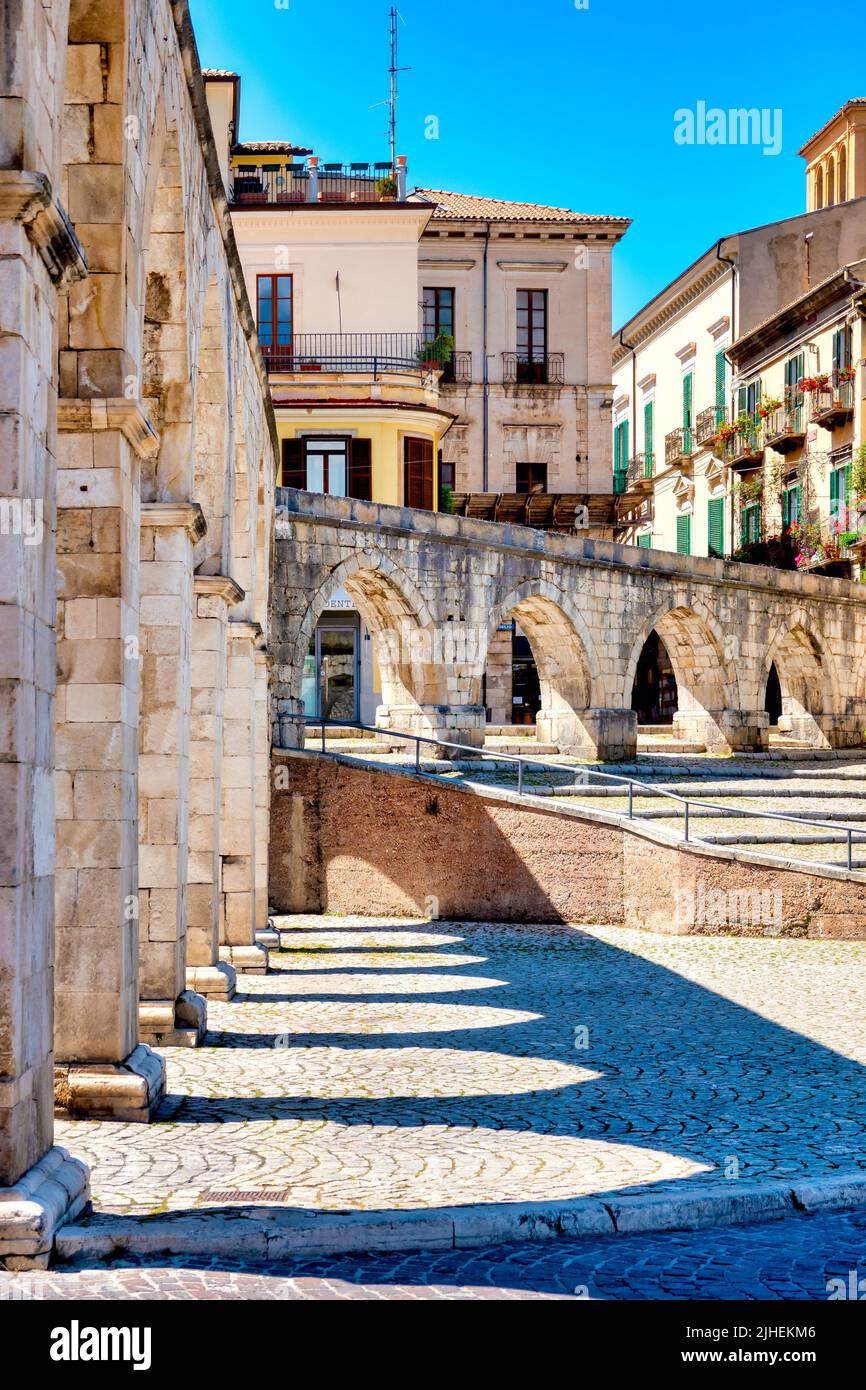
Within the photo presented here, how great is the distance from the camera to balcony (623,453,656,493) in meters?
49.6

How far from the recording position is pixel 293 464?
3344cm

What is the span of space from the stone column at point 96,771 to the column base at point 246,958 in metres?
6.72

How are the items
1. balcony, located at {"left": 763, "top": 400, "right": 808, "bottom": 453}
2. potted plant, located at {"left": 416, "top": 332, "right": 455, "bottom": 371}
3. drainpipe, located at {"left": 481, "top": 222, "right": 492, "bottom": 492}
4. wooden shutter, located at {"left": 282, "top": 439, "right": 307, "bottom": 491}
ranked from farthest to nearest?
drainpipe, located at {"left": 481, "top": 222, "right": 492, "bottom": 492} < balcony, located at {"left": 763, "top": 400, "right": 808, "bottom": 453} < potted plant, located at {"left": 416, "top": 332, "right": 455, "bottom": 371} < wooden shutter, located at {"left": 282, "top": 439, "right": 307, "bottom": 491}

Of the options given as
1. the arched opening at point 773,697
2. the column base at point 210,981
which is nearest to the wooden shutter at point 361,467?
the arched opening at point 773,697

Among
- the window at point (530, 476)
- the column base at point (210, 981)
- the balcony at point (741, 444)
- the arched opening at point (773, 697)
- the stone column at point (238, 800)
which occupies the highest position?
the balcony at point (741, 444)

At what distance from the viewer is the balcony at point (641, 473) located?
49594 mm

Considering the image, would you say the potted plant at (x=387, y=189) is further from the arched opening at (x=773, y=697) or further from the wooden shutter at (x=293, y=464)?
the arched opening at (x=773, y=697)

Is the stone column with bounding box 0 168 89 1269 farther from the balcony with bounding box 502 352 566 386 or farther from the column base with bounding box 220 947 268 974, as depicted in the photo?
the balcony with bounding box 502 352 566 386

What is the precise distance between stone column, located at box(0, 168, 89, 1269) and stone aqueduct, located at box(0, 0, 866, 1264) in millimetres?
11

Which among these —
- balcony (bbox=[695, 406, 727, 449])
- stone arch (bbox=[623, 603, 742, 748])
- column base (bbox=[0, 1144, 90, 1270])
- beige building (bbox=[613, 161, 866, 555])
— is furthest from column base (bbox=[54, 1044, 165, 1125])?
balcony (bbox=[695, 406, 727, 449])

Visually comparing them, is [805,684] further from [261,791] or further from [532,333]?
[261,791]

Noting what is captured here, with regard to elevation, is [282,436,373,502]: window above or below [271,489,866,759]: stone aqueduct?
above
